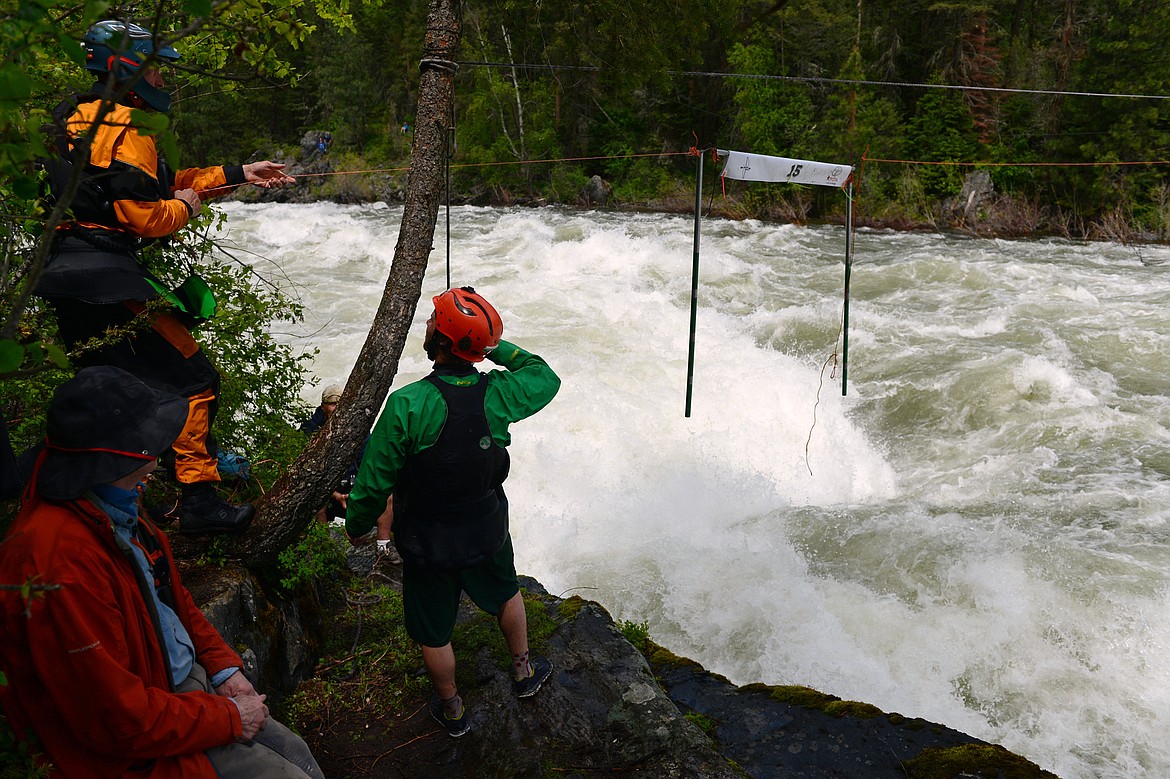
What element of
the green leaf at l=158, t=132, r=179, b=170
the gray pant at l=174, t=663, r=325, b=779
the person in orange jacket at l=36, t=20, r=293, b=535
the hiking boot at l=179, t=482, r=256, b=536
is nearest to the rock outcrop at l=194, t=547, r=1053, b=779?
the hiking boot at l=179, t=482, r=256, b=536

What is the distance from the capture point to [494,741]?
3334 mm

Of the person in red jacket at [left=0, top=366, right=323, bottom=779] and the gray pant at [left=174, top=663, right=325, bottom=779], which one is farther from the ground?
the person in red jacket at [left=0, top=366, right=323, bottom=779]

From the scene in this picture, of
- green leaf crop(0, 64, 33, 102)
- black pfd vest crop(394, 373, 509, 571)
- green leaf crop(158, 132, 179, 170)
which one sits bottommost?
black pfd vest crop(394, 373, 509, 571)

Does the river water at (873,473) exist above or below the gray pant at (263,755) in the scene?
below

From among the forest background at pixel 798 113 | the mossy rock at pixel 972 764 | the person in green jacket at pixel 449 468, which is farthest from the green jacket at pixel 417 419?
the mossy rock at pixel 972 764

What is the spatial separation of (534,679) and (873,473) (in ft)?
16.6

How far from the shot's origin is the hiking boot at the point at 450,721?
334cm

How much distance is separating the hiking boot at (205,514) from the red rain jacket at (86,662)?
1592 millimetres

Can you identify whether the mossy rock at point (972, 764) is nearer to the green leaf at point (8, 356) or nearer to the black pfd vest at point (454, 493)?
the black pfd vest at point (454, 493)

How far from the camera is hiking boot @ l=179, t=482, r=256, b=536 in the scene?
3496 millimetres

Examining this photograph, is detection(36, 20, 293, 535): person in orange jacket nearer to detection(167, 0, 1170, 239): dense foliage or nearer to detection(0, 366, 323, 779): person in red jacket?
detection(0, 366, 323, 779): person in red jacket

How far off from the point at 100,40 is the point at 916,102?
30116 mm

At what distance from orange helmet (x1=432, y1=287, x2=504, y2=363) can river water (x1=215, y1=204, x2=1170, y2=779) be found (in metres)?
2.81

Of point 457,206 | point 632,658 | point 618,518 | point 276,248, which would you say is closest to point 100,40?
point 632,658
